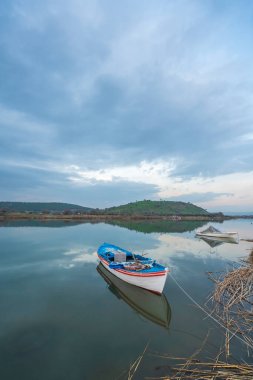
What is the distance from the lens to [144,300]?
15.1m

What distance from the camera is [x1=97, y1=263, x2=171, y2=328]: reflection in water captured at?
1276cm

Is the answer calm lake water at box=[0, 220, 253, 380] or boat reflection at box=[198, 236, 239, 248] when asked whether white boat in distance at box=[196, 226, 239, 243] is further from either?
calm lake water at box=[0, 220, 253, 380]

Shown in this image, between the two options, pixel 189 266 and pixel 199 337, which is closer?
pixel 199 337

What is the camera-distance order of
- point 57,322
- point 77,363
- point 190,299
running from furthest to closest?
1. point 190,299
2. point 57,322
3. point 77,363

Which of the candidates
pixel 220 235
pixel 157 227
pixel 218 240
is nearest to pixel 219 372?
pixel 218 240

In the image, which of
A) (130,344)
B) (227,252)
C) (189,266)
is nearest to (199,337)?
(130,344)

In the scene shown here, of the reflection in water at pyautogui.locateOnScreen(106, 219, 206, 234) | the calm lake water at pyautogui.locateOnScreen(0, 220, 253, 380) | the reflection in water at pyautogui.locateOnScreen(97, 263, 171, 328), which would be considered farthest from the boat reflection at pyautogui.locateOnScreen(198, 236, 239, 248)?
the reflection in water at pyautogui.locateOnScreen(97, 263, 171, 328)

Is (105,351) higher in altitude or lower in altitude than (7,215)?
lower

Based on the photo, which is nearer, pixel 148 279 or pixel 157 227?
pixel 148 279

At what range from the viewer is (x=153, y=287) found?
1545 cm

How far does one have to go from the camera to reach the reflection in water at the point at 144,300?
12758 mm

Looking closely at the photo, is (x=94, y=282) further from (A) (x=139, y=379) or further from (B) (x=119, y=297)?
(A) (x=139, y=379)

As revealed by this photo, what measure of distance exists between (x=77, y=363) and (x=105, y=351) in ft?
4.00

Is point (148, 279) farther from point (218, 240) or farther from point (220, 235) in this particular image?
point (220, 235)
